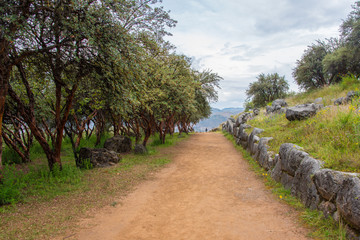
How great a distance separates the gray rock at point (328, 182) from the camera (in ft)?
13.1

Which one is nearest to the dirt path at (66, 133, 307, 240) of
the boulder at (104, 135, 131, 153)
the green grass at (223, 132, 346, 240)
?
the green grass at (223, 132, 346, 240)

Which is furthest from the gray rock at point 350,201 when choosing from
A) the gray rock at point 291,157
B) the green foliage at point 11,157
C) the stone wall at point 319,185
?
the green foliage at point 11,157

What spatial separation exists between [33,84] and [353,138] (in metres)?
11.2

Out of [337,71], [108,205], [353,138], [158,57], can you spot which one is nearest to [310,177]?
[353,138]

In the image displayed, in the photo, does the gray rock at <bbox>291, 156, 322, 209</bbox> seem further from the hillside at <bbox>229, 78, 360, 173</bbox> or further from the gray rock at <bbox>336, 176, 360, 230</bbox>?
the gray rock at <bbox>336, 176, 360, 230</bbox>

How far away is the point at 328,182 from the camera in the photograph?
4195mm

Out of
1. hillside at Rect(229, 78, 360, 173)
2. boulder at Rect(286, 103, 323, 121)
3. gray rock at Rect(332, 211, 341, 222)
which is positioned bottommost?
gray rock at Rect(332, 211, 341, 222)

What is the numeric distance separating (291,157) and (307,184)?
1.20 m

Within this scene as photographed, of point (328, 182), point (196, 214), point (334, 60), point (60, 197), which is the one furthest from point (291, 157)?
point (334, 60)

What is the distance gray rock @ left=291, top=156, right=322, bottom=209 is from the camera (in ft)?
15.3

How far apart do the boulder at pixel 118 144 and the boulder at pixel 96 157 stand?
246cm

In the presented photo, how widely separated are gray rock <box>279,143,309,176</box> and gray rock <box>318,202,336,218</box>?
1550mm

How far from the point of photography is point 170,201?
19.3 feet

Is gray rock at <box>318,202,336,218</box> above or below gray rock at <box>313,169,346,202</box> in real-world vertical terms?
below
